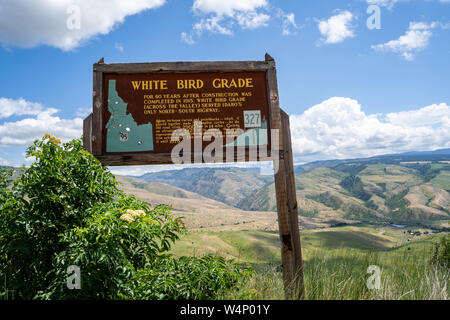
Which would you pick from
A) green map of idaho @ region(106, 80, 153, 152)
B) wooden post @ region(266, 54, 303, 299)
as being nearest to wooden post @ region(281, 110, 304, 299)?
wooden post @ region(266, 54, 303, 299)

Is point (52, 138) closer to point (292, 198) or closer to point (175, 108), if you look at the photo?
point (175, 108)

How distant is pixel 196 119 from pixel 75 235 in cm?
311

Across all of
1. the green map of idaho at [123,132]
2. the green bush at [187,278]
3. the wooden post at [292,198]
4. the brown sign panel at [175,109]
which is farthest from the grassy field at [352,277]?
the green map of idaho at [123,132]

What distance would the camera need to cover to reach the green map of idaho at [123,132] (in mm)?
5836

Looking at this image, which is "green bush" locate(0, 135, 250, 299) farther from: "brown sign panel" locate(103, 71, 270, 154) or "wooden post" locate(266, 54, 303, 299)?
"wooden post" locate(266, 54, 303, 299)

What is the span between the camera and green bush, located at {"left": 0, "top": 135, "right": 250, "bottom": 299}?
3682mm

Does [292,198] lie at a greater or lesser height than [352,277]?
greater

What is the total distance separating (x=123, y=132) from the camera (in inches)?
232

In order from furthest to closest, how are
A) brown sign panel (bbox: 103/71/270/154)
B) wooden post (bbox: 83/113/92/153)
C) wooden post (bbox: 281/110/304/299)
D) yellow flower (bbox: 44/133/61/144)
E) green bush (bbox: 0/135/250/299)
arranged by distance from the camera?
brown sign panel (bbox: 103/71/270/154)
wooden post (bbox: 83/113/92/153)
wooden post (bbox: 281/110/304/299)
yellow flower (bbox: 44/133/61/144)
green bush (bbox: 0/135/250/299)

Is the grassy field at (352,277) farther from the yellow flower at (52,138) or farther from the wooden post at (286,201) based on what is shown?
the yellow flower at (52,138)

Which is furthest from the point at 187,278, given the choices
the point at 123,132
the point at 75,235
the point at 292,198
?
the point at 123,132

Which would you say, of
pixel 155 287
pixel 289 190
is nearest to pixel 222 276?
pixel 155 287

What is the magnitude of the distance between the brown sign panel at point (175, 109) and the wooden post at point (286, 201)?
0.52 feet
